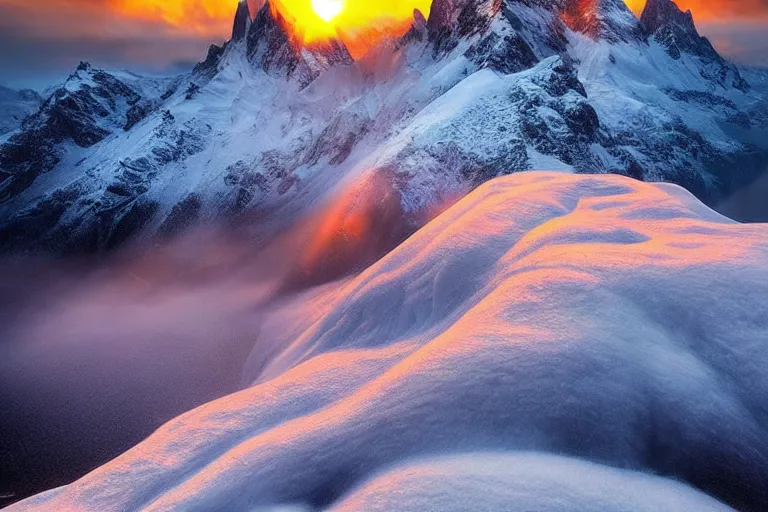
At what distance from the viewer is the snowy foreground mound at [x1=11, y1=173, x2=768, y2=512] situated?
35.1ft

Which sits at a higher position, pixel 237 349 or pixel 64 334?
pixel 64 334

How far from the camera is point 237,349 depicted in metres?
91.5

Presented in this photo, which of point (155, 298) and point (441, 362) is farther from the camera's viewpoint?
point (155, 298)

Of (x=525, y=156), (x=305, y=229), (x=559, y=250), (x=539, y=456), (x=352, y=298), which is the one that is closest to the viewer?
(x=539, y=456)

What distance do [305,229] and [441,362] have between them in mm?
168608

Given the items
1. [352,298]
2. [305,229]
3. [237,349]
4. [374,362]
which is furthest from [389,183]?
[374,362]

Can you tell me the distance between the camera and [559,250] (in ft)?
58.1

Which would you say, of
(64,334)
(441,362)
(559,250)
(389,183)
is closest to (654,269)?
Answer: (559,250)

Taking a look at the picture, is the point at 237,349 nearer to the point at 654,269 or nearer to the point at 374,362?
the point at 374,362

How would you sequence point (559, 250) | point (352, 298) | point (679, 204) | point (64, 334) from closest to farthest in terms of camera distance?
point (559, 250) < point (679, 204) < point (352, 298) < point (64, 334)

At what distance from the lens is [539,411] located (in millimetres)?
12008

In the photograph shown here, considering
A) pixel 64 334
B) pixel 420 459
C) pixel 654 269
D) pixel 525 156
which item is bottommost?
pixel 420 459

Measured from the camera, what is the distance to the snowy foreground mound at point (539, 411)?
10.7 m

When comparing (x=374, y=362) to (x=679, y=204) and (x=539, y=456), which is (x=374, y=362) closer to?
(x=539, y=456)
